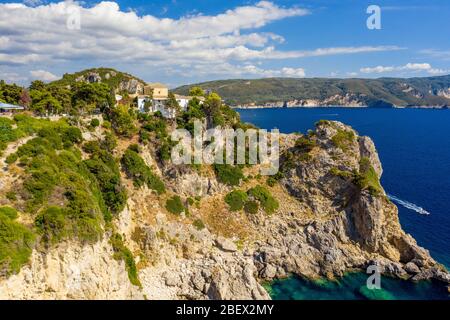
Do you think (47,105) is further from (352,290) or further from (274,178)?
(352,290)

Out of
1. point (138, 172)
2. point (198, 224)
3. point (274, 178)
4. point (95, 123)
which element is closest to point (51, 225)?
point (138, 172)

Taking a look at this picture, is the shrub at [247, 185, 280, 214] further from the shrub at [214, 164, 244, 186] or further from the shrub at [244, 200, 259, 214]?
the shrub at [214, 164, 244, 186]

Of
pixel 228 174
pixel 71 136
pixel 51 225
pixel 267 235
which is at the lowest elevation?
pixel 267 235

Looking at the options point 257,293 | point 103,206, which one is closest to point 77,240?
point 103,206

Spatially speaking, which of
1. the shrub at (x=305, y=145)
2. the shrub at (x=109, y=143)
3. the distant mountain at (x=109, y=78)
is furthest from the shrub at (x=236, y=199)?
the distant mountain at (x=109, y=78)

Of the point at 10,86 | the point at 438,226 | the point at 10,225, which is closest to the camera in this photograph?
the point at 10,225

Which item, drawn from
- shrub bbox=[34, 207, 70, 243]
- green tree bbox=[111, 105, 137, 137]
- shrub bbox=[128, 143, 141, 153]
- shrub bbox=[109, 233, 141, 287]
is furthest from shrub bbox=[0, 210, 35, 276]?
green tree bbox=[111, 105, 137, 137]

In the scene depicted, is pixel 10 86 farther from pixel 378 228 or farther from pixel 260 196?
pixel 378 228

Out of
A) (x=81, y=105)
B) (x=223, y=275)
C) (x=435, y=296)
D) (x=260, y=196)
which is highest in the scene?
(x=81, y=105)
